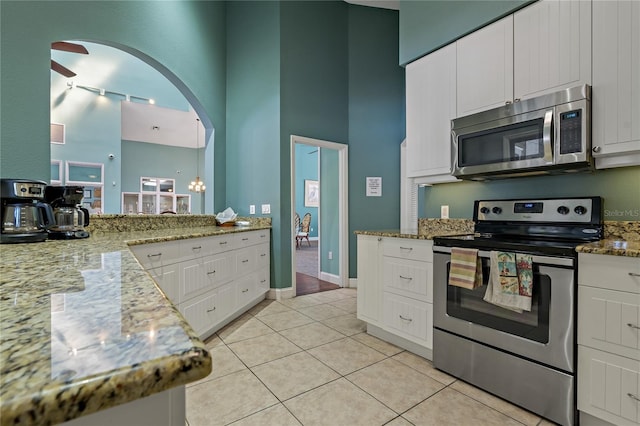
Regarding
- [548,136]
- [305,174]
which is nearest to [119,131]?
[305,174]

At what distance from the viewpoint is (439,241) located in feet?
6.73

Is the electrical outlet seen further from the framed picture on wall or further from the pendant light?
the pendant light

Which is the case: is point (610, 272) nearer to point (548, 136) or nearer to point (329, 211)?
point (548, 136)

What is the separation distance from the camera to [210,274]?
8.57 ft

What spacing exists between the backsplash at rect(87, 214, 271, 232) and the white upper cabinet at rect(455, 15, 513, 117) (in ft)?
8.28

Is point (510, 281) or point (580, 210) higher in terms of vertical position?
point (580, 210)

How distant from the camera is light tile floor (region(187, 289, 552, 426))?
160 cm

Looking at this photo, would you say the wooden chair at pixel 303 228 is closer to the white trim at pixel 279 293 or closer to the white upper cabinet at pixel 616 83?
the white trim at pixel 279 293

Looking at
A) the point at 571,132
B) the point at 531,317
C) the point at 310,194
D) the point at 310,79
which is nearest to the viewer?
the point at 531,317

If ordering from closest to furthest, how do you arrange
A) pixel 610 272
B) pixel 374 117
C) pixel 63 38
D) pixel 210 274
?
pixel 610 272
pixel 63 38
pixel 210 274
pixel 374 117

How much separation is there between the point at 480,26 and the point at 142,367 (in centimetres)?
281

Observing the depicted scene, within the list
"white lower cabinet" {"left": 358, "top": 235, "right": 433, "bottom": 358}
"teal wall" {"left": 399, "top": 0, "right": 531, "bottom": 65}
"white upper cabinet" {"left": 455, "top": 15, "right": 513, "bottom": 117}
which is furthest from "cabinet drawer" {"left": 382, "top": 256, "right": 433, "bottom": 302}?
"teal wall" {"left": 399, "top": 0, "right": 531, "bottom": 65}

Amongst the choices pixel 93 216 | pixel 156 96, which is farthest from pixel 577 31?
pixel 156 96

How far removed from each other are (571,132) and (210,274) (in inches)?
108
